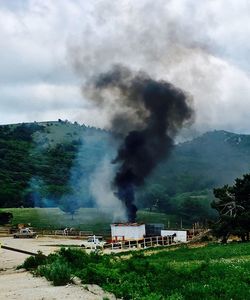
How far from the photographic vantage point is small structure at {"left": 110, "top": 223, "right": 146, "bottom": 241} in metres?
60.9

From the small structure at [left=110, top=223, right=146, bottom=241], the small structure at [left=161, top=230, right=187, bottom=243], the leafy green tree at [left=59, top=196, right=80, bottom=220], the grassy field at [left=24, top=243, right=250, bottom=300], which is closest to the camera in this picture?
the grassy field at [left=24, top=243, right=250, bottom=300]

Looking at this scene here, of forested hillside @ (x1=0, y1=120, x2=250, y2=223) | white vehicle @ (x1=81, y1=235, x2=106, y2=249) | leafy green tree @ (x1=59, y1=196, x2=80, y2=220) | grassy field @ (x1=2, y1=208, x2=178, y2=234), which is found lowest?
white vehicle @ (x1=81, y1=235, x2=106, y2=249)

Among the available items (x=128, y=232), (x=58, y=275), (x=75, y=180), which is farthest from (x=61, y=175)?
(x=58, y=275)

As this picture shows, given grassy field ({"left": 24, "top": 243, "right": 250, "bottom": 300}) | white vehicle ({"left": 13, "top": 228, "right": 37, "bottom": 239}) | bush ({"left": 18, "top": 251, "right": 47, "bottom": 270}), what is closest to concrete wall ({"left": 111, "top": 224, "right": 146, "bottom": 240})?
white vehicle ({"left": 13, "top": 228, "right": 37, "bottom": 239})

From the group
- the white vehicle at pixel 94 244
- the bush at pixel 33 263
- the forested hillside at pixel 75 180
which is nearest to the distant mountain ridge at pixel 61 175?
the forested hillside at pixel 75 180

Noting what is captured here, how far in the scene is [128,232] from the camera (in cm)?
6134

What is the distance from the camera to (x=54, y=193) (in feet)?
409

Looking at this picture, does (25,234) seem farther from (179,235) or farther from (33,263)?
(33,263)

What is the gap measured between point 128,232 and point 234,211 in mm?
14484

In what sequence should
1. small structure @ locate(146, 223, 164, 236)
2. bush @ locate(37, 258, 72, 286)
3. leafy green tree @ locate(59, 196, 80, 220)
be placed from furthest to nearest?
1. leafy green tree @ locate(59, 196, 80, 220)
2. small structure @ locate(146, 223, 164, 236)
3. bush @ locate(37, 258, 72, 286)

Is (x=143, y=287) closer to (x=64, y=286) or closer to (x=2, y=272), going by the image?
(x=64, y=286)

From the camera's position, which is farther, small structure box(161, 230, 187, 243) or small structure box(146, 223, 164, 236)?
small structure box(146, 223, 164, 236)

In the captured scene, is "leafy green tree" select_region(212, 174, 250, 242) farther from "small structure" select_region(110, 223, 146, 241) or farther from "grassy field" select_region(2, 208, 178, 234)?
"grassy field" select_region(2, 208, 178, 234)

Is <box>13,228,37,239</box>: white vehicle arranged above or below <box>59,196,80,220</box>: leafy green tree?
below
